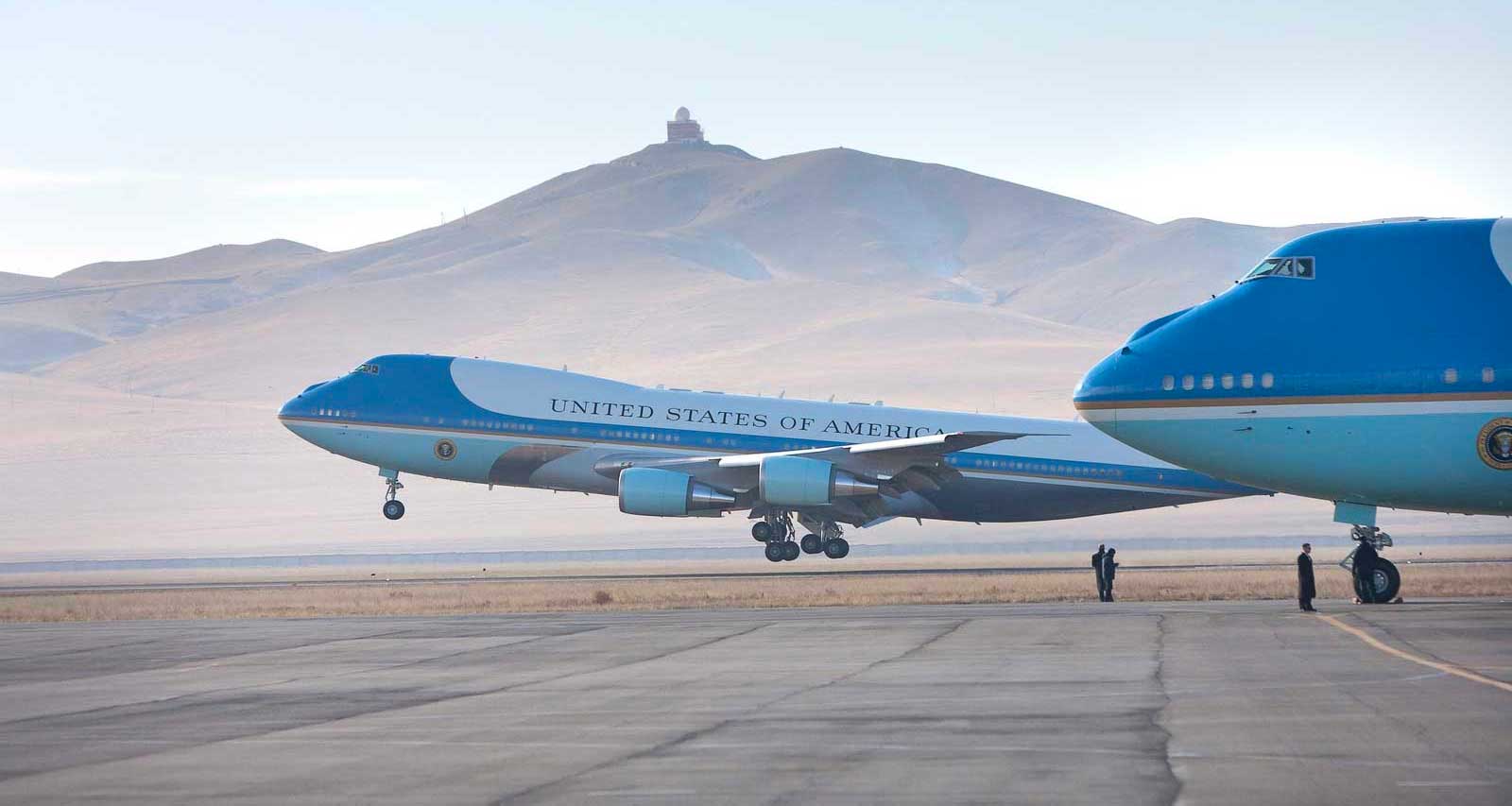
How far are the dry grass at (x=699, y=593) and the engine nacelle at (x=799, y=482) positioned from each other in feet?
8.41

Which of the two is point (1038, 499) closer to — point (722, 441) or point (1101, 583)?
point (722, 441)

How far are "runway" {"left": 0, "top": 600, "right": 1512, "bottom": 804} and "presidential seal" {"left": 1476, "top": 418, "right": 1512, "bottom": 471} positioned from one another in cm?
239

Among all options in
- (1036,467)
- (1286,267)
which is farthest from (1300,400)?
(1036,467)

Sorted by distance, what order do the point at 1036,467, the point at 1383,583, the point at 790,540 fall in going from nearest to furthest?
the point at 1383,583
the point at 1036,467
the point at 790,540

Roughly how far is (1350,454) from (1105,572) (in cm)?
1077

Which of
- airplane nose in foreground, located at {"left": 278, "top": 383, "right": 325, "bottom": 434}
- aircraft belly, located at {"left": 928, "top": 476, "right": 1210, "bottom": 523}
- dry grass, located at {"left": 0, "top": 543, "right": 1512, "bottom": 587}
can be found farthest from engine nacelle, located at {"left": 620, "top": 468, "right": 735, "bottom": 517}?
airplane nose in foreground, located at {"left": 278, "top": 383, "right": 325, "bottom": 434}

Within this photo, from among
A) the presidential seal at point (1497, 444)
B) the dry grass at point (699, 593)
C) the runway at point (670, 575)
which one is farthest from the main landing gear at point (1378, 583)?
the runway at point (670, 575)

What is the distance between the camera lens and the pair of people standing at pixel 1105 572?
36.5 metres

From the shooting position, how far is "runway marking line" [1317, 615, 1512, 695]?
17994 mm

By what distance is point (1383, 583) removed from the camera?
29.8 meters

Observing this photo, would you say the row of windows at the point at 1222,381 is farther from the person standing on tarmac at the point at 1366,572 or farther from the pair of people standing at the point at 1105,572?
the pair of people standing at the point at 1105,572

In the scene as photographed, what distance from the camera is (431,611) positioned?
124 feet

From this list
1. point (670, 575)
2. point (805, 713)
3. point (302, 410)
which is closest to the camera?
point (805, 713)

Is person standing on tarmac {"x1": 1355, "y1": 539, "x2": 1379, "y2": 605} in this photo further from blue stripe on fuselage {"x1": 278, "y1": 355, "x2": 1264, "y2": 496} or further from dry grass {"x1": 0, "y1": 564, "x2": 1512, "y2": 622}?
blue stripe on fuselage {"x1": 278, "y1": 355, "x2": 1264, "y2": 496}
